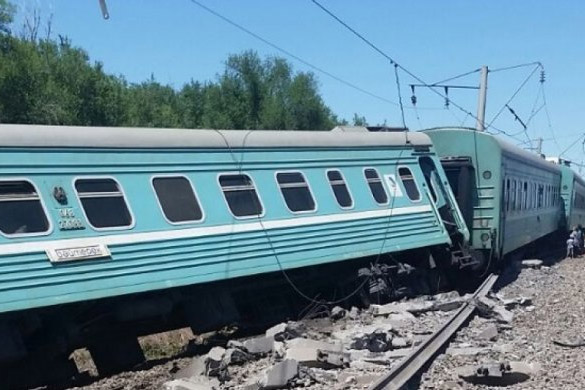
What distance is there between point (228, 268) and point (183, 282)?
0.86 metres

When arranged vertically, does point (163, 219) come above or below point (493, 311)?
above

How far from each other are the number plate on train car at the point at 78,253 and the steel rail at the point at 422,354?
3309 mm

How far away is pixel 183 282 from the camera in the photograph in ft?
33.7

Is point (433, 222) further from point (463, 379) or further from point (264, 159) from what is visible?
point (463, 379)

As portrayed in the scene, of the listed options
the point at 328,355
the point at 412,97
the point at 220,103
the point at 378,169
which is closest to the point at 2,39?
the point at 412,97

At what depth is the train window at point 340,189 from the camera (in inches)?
531

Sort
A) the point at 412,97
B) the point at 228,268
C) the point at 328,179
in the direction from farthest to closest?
the point at 412,97, the point at 328,179, the point at 228,268

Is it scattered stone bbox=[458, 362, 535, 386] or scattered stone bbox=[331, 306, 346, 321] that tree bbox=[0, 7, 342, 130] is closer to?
scattered stone bbox=[331, 306, 346, 321]

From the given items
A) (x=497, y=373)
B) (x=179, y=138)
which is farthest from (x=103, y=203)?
(x=497, y=373)

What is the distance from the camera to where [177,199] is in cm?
1071

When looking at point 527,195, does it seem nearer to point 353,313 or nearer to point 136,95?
point 353,313

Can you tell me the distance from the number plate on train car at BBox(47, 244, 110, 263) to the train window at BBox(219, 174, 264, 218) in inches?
92.0

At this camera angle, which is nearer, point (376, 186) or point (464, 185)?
point (376, 186)

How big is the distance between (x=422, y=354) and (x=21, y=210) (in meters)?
4.31
